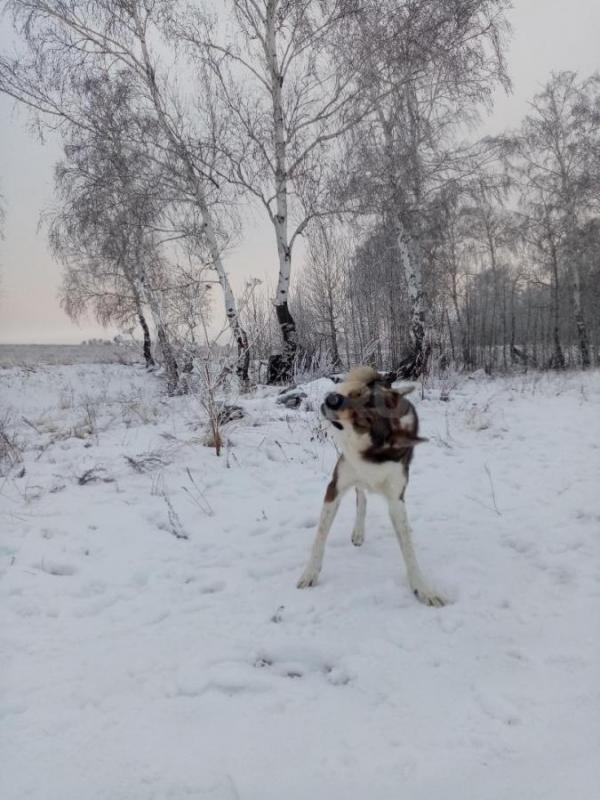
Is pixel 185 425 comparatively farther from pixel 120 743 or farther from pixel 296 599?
pixel 120 743

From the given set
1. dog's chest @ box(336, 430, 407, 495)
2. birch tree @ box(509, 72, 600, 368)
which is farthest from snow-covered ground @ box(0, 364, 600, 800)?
birch tree @ box(509, 72, 600, 368)

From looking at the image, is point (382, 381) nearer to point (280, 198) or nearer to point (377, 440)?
point (377, 440)

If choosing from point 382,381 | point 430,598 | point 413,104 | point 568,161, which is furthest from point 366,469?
point 568,161

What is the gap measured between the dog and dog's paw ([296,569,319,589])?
0.44 m

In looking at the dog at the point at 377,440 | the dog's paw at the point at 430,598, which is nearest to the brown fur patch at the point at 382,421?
the dog at the point at 377,440

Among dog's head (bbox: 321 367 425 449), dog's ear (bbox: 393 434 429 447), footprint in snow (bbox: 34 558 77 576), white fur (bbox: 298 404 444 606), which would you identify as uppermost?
dog's head (bbox: 321 367 425 449)

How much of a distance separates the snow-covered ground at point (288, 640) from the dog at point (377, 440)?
44 cm

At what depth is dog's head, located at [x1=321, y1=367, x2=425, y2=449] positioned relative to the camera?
236 centimetres

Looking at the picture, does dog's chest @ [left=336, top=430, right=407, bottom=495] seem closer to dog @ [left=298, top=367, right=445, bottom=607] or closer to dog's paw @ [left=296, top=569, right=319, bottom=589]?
dog @ [left=298, top=367, right=445, bottom=607]

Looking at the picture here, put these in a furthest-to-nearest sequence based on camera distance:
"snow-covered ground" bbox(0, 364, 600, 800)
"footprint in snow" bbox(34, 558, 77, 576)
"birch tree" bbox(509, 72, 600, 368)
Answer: "birch tree" bbox(509, 72, 600, 368)
"footprint in snow" bbox(34, 558, 77, 576)
"snow-covered ground" bbox(0, 364, 600, 800)

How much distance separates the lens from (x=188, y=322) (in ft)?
20.4

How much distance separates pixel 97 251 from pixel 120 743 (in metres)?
18.5

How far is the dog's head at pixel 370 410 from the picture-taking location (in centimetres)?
236

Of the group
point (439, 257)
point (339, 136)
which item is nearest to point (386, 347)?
point (439, 257)
